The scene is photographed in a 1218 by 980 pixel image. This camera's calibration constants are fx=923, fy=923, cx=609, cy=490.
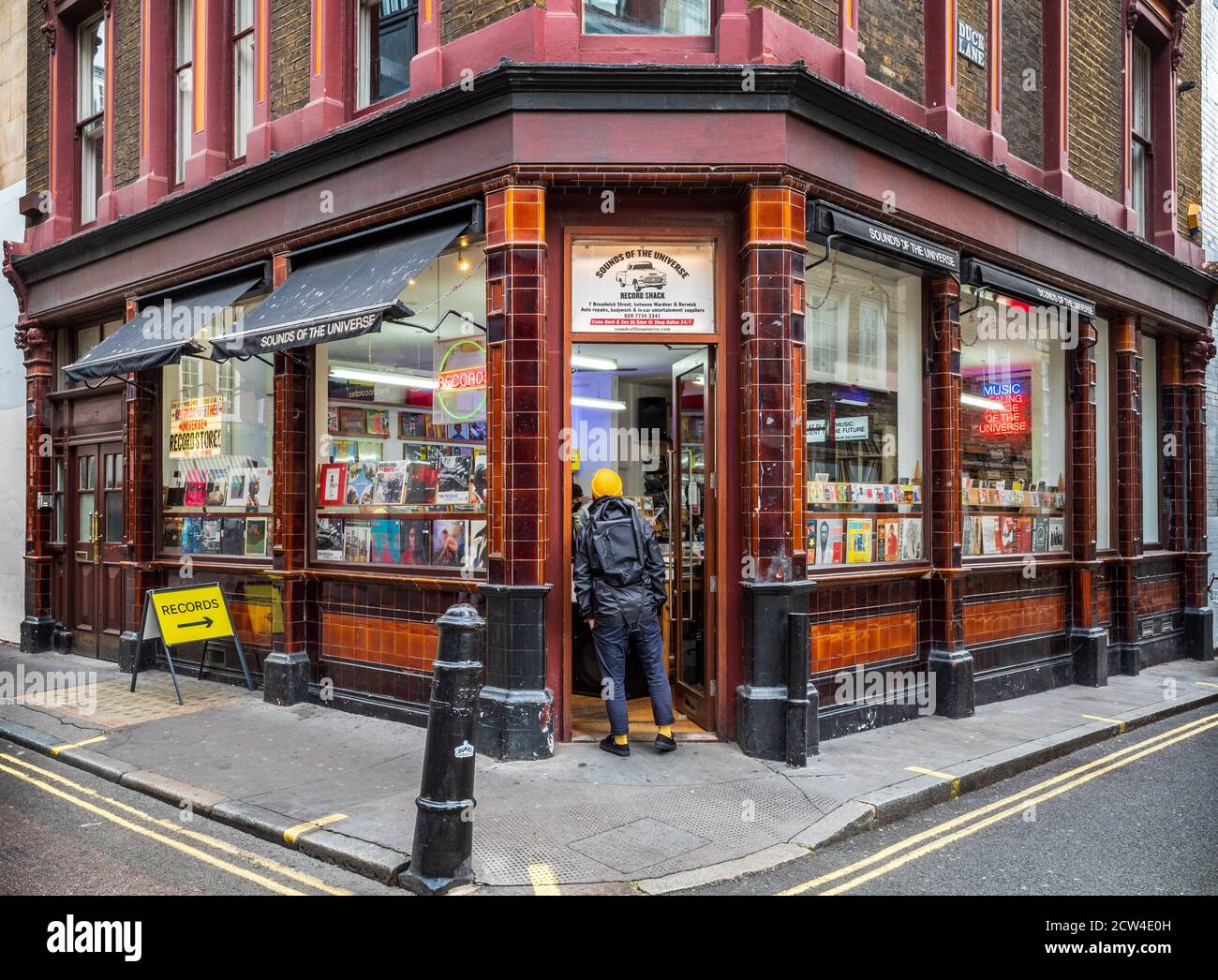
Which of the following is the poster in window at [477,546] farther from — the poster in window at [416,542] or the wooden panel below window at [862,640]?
the wooden panel below window at [862,640]

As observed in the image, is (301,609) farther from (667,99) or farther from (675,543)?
(667,99)

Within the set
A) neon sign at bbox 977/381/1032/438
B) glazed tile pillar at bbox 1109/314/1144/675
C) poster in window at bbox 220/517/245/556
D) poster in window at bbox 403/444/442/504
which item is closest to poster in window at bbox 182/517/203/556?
poster in window at bbox 220/517/245/556

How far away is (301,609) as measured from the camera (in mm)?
8906

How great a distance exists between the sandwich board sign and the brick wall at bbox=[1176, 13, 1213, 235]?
13527mm

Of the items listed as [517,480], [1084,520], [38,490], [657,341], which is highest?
[657,341]

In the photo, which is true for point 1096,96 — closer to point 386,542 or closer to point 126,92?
point 386,542

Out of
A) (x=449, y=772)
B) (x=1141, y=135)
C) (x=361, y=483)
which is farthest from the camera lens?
(x=1141, y=135)

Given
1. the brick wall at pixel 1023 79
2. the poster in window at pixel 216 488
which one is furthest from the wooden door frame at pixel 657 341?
the poster in window at pixel 216 488

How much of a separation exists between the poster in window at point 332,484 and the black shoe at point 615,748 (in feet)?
11.9

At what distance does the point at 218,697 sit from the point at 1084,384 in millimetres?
10024

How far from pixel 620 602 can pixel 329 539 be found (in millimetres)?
3418

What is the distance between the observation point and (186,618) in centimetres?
932

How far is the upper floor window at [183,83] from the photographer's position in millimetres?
10906

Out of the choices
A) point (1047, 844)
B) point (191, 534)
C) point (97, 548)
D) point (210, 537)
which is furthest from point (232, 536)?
point (1047, 844)
